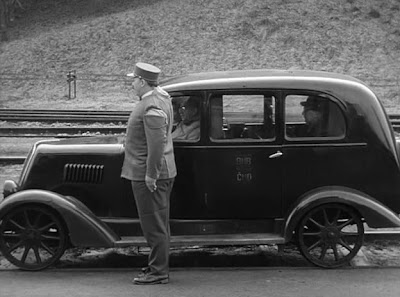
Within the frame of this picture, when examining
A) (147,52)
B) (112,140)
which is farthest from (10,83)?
(112,140)

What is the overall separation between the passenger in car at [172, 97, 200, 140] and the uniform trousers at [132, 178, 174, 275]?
1.85 ft

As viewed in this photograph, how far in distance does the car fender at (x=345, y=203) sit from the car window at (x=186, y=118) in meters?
1.07

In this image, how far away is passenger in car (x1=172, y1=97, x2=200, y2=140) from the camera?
6.02 metres

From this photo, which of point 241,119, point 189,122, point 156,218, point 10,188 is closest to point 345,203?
point 241,119

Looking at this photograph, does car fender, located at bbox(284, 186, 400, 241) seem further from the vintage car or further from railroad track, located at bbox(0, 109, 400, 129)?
railroad track, located at bbox(0, 109, 400, 129)

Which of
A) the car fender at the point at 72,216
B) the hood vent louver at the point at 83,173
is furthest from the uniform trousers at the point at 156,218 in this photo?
the hood vent louver at the point at 83,173

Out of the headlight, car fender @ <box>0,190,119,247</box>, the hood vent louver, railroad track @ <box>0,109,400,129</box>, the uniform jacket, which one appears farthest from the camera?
railroad track @ <box>0,109,400,129</box>

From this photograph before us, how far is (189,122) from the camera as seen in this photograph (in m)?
6.06

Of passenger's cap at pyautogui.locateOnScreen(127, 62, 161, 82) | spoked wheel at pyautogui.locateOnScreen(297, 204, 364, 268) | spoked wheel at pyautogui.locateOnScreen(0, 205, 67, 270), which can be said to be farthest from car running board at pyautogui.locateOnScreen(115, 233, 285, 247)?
passenger's cap at pyautogui.locateOnScreen(127, 62, 161, 82)

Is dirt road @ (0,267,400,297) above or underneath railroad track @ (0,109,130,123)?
underneath

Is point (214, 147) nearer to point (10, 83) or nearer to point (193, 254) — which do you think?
point (193, 254)

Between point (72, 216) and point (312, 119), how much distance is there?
7.35ft

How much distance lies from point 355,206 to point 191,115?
1.62 metres

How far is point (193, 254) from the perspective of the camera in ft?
22.0
